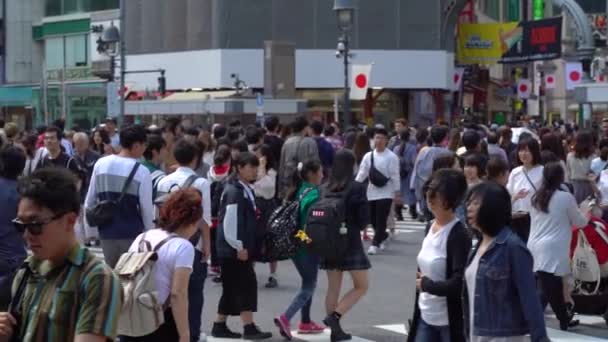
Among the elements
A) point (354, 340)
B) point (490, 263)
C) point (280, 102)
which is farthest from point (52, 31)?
point (490, 263)

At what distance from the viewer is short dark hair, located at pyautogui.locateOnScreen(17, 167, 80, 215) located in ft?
14.7

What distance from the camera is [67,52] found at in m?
64.8

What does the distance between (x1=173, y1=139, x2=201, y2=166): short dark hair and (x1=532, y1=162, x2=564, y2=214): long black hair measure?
3053mm

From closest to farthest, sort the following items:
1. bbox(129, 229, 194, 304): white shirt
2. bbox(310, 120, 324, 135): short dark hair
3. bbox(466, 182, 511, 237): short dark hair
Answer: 1. bbox(466, 182, 511, 237): short dark hair
2. bbox(129, 229, 194, 304): white shirt
3. bbox(310, 120, 324, 135): short dark hair

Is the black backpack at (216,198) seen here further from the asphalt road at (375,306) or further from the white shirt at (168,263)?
the white shirt at (168,263)

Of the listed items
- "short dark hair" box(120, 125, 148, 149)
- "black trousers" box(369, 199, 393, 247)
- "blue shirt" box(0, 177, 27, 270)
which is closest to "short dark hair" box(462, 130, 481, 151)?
"black trousers" box(369, 199, 393, 247)

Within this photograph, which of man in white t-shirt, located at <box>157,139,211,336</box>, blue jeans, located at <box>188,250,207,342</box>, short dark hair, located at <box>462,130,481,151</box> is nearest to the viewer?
blue jeans, located at <box>188,250,207,342</box>

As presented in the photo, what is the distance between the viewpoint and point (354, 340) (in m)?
11.3

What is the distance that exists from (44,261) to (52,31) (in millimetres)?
63534

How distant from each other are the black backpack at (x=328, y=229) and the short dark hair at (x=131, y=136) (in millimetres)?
1613

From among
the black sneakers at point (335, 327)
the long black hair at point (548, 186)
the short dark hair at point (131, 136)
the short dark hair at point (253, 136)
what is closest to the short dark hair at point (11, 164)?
the short dark hair at point (131, 136)

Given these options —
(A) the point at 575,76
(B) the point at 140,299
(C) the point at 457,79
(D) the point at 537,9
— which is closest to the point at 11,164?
(B) the point at 140,299

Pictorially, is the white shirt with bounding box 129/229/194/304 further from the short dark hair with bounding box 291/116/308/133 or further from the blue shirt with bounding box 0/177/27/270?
the short dark hair with bounding box 291/116/308/133

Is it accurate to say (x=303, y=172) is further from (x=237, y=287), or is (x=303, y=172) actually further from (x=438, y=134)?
(x=438, y=134)
